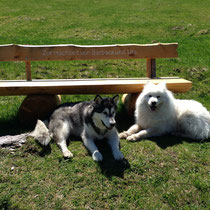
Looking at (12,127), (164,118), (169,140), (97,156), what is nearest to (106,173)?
(97,156)

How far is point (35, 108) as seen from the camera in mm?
5082

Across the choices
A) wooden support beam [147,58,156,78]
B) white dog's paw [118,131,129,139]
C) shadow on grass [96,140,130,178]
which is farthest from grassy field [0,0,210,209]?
wooden support beam [147,58,156,78]

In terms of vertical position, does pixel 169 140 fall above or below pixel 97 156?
below

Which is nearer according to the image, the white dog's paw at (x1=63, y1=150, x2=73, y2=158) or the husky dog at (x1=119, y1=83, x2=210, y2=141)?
the white dog's paw at (x1=63, y1=150, x2=73, y2=158)

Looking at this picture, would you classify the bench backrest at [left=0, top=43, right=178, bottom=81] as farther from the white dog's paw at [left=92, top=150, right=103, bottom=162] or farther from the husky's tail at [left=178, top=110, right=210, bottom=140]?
the white dog's paw at [left=92, top=150, right=103, bottom=162]

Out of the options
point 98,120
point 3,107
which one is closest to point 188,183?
point 98,120

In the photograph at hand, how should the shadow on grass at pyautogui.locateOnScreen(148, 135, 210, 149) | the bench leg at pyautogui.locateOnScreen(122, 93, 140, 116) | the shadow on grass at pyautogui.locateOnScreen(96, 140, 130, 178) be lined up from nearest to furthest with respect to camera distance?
the shadow on grass at pyautogui.locateOnScreen(96, 140, 130, 178)
the shadow on grass at pyautogui.locateOnScreen(148, 135, 210, 149)
the bench leg at pyautogui.locateOnScreen(122, 93, 140, 116)

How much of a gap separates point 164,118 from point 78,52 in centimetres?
264

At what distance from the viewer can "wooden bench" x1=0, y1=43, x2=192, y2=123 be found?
4980mm

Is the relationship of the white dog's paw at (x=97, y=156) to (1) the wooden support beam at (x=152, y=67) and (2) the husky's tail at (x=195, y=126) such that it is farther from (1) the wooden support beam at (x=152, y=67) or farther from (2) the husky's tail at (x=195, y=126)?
(1) the wooden support beam at (x=152, y=67)

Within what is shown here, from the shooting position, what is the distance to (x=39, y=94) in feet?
16.7

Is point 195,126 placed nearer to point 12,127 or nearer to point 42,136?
point 42,136

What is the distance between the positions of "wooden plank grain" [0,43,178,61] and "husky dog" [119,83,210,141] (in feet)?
4.69

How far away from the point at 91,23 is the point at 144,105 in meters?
15.9
